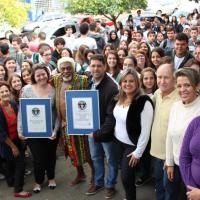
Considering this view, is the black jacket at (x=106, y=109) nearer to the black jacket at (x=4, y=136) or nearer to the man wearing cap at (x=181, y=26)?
the black jacket at (x=4, y=136)

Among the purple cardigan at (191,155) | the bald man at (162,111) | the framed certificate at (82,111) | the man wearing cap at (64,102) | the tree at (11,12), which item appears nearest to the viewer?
the purple cardigan at (191,155)

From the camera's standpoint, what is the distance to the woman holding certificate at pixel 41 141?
486cm

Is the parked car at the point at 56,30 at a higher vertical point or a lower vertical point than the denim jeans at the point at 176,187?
higher

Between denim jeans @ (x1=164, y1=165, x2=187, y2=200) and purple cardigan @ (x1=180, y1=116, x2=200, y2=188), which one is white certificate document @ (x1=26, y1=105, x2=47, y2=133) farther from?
purple cardigan @ (x1=180, y1=116, x2=200, y2=188)

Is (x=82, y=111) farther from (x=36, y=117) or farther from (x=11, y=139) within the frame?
(x=11, y=139)

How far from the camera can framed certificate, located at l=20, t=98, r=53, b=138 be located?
4863 millimetres

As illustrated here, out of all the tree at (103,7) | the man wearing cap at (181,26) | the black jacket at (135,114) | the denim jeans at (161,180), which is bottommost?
the denim jeans at (161,180)

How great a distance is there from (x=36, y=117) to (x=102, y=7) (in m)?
19.6

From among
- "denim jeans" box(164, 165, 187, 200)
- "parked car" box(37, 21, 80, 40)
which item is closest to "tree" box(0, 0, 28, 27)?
"parked car" box(37, 21, 80, 40)

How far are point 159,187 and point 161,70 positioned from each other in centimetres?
140

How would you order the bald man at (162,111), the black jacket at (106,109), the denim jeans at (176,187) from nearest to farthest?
1. the denim jeans at (176,187)
2. the bald man at (162,111)
3. the black jacket at (106,109)

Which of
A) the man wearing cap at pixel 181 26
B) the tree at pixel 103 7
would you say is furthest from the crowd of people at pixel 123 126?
the tree at pixel 103 7

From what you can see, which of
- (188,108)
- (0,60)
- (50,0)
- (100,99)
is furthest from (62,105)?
(50,0)

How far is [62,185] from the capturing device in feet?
17.8
